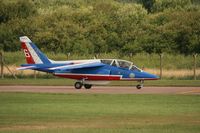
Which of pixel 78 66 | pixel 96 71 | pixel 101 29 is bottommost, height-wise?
pixel 96 71

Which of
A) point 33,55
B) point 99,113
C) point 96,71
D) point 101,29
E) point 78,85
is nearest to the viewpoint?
point 99,113

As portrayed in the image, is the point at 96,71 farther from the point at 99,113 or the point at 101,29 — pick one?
the point at 101,29

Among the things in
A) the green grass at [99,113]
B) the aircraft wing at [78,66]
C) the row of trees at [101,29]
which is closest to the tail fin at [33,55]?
the aircraft wing at [78,66]

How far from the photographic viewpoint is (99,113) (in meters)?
25.8

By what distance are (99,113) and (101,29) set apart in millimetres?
53496

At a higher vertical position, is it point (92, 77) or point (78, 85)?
point (92, 77)

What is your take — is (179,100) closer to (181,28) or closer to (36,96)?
(36,96)

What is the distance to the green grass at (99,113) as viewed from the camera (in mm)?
21406

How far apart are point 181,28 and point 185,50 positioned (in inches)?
105

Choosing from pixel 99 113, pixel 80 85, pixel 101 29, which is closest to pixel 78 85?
pixel 80 85

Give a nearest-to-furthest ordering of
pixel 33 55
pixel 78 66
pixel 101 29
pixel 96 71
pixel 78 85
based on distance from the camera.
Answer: pixel 78 85 → pixel 96 71 → pixel 78 66 → pixel 33 55 → pixel 101 29

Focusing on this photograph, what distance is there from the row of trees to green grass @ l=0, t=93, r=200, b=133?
39.9 meters

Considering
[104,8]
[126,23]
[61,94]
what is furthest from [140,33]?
[61,94]

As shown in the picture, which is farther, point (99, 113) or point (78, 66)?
point (78, 66)
